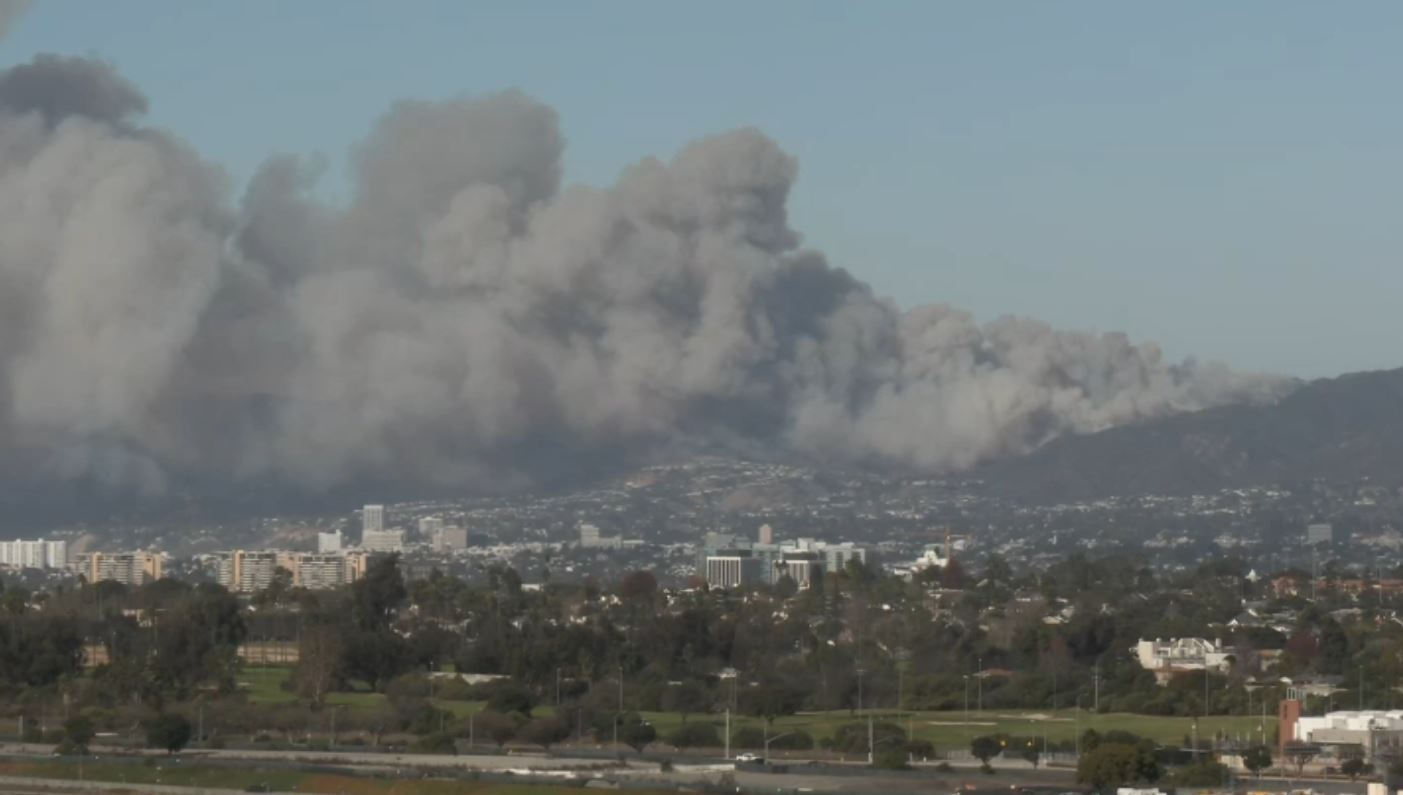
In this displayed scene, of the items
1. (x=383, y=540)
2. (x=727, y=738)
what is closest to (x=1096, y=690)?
(x=727, y=738)

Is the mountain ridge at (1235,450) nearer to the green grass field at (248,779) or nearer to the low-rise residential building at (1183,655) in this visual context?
the low-rise residential building at (1183,655)

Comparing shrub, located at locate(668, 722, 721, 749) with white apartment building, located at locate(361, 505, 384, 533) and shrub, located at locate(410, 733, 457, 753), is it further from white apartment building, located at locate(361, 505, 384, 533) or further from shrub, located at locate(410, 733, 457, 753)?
white apartment building, located at locate(361, 505, 384, 533)

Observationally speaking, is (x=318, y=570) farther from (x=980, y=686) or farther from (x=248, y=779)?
(x=248, y=779)

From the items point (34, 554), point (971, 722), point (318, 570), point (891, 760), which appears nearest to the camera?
point (891, 760)

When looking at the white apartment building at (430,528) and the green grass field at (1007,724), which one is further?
the white apartment building at (430,528)

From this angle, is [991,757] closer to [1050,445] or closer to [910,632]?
[910,632]

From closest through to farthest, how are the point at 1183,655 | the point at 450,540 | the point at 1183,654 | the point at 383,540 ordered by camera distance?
1. the point at 1183,655
2. the point at 1183,654
3. the point at 450,540
4. the point at 383,540

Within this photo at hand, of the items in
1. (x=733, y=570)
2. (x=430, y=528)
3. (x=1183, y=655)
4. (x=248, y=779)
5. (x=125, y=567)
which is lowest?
(x=248, y=779)

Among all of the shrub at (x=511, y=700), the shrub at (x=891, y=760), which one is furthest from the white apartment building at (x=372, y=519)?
the shrub at (x=891, y=760)
